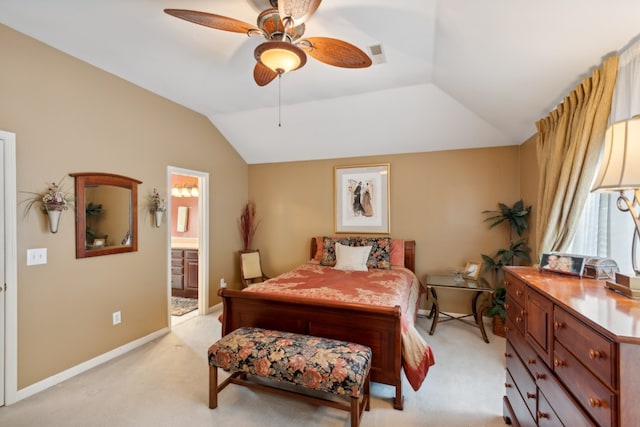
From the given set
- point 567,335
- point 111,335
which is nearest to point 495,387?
point 567,335

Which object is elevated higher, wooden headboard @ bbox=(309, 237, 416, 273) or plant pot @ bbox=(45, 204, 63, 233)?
plant pot @ bbox=(45, 204, 63, 233)

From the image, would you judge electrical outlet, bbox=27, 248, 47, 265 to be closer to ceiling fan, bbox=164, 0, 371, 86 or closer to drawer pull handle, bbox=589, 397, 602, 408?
ceiling fan, bbox=164, 0, 371, 86

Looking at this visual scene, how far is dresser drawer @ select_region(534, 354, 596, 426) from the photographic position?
43.4 inches

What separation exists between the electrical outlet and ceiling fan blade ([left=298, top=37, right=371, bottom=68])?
104 inches

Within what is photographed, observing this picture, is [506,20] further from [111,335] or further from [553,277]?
[111,335]

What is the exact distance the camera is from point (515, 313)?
183 centimetres

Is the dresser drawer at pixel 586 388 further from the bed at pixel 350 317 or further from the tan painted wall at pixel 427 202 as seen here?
the tan painted wall at pixel 427 202

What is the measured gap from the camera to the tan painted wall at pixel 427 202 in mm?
3848

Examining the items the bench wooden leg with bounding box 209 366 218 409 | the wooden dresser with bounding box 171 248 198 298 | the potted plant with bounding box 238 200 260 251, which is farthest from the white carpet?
the potted plant with bounding box 238 200 260 251

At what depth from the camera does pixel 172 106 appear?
3.57 metres

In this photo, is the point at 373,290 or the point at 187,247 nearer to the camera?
the point at 373,290

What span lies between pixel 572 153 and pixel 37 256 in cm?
414

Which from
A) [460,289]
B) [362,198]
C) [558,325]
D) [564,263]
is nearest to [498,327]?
[460,289]

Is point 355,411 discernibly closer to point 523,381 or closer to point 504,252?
point 523,381
